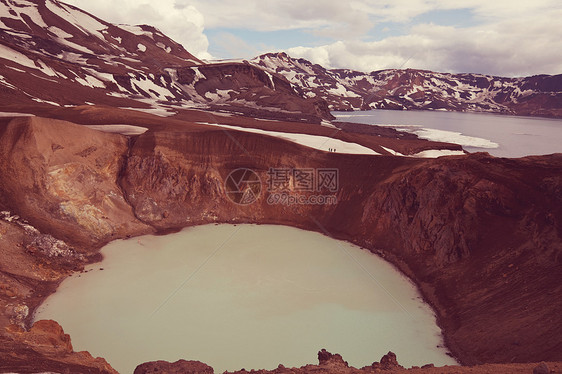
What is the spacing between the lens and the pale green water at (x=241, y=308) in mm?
17844

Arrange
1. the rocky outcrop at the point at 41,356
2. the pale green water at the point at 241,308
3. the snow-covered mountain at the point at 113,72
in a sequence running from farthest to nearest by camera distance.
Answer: the snow-covered mountain at the point at 113,72 < the pale green water at the point at 241,308 < the rocky outcrop at the point at 41,356

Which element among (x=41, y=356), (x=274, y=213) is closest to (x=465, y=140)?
(x=274, y=213)

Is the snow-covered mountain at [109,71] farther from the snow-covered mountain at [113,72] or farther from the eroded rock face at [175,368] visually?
the eroded rock face at [175,368]

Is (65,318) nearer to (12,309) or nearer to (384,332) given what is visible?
(12,309)

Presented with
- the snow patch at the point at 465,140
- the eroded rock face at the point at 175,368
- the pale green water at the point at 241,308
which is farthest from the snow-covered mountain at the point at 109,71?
the eroded rock face at the point at 175,368

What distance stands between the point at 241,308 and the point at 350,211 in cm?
1629

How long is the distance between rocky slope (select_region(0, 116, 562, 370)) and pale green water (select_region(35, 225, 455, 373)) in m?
2.01

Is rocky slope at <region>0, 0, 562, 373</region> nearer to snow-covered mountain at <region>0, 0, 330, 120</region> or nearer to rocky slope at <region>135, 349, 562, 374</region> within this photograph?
rocky slope at <region>135, 349, 562, 374</region>

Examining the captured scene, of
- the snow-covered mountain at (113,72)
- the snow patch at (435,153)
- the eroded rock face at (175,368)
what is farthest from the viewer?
the snow-covered mountain at (113,72)

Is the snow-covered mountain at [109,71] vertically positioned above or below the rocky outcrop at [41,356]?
above

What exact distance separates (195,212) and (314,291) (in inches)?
633

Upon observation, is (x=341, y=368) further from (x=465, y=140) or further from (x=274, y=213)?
(x=465, y=140)

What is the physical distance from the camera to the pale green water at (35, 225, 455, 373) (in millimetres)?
17844

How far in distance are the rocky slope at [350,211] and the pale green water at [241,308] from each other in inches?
79.2
